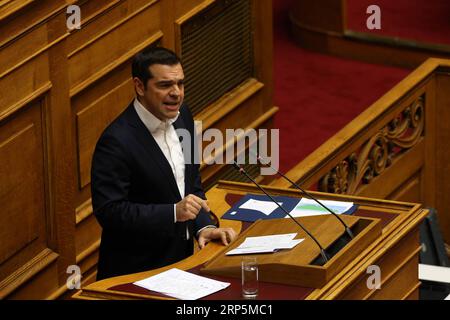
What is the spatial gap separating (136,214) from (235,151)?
8.90ft

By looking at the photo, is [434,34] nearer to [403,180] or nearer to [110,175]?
[403,180]

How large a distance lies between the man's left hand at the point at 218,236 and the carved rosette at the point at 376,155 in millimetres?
1763

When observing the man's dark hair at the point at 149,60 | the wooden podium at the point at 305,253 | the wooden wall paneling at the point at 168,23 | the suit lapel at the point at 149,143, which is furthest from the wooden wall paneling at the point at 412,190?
the man's dark hair at the point at 149,60

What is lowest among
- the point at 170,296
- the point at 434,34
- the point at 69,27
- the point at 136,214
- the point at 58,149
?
the point at 170,296

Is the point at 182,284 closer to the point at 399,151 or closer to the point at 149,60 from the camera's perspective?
the point at 149,60

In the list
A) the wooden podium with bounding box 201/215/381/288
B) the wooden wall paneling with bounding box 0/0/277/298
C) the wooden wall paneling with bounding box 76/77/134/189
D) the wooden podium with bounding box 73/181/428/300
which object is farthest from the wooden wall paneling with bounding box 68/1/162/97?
the wooden podium with bounding box 201/215/381/288

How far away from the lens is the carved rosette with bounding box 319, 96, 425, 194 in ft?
21.4

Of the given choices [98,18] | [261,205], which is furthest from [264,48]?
[261,205]

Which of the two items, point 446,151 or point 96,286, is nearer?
point 96,286

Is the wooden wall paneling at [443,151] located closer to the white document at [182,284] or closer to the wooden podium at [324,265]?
the wooden podium at [324,265]

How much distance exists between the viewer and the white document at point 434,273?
5973 mm

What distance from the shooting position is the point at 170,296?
13.8ft

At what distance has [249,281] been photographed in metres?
4.26

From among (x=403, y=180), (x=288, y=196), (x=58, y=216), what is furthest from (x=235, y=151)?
(x=288, y=196)
